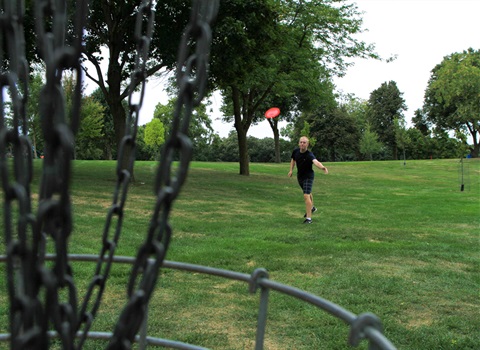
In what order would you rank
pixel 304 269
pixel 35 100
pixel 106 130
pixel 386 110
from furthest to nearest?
pixel 386 110 → pixel 106 130 → pixel 35 100 → pixel 304 269

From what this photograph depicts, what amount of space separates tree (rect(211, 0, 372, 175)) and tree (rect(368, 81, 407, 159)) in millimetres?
45414

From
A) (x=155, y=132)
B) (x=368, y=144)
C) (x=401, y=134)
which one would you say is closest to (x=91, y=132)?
(x=155, y=132)

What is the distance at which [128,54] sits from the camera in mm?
16516

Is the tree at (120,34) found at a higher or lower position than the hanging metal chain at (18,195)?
higher

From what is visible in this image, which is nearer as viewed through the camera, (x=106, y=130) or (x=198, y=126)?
(x=106, y=130)

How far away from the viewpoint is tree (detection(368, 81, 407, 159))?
65.9 meters

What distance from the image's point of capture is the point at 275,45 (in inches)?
695

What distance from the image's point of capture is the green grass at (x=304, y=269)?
13.8ft

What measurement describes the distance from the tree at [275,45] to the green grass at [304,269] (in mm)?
4713

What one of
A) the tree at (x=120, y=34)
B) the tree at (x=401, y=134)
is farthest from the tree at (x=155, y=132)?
the tree at (x=120, y=34)

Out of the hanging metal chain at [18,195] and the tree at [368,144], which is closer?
the hanging metal chain at [18,195]

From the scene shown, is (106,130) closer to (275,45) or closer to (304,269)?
(275,45)

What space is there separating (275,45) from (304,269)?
508 inches

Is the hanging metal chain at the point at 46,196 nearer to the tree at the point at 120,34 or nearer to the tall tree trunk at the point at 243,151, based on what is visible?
the tree at the point at 120,34
